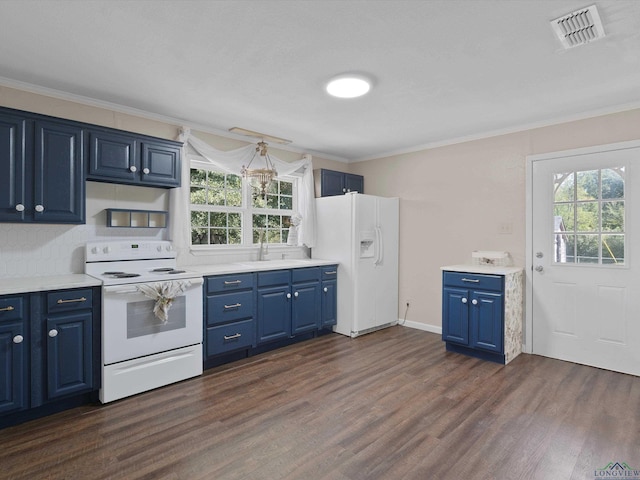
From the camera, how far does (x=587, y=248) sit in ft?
11.4

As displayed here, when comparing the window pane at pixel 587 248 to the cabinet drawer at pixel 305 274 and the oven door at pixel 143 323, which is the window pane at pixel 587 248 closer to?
the cabinet drawer at pixel 305 274

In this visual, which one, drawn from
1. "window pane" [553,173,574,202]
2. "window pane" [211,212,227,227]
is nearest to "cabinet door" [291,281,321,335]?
"window pane" [211,212,227,227]

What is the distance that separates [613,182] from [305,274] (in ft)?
10.1

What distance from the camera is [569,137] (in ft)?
11.7

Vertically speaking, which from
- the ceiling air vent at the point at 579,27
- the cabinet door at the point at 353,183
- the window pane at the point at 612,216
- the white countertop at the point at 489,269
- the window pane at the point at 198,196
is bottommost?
the white countertop at the point at 489,269

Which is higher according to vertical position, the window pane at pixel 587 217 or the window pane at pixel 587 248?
the window pane at pixel 587 217

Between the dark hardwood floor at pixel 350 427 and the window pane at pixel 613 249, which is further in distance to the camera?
the window pane at pixel 613 249

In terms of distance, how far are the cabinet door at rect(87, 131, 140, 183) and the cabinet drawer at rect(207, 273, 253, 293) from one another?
3.65ft

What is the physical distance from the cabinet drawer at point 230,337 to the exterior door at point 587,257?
2.89 m

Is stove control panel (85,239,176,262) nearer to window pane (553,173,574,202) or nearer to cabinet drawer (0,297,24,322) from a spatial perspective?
cabinet drawer (0,297,24,322)

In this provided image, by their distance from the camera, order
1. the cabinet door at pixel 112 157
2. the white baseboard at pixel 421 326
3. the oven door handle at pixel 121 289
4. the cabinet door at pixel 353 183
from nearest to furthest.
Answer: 1. the oven door handle at pixel 121 289
2. the cabinet door at pixel 112 157
3. the white baseboard at pixel 421 326
4. the cabinet door at pixel 353 183

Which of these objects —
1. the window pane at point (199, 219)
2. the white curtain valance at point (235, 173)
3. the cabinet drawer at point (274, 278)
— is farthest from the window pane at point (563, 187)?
the window pane at point (199, 219)

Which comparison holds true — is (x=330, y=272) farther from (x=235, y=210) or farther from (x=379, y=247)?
(x=235, y=210)

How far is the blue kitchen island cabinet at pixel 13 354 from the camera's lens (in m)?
2.29
